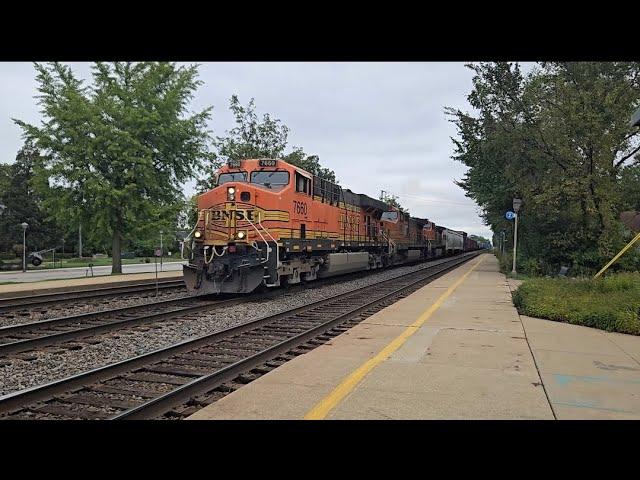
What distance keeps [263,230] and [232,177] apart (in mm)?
2686

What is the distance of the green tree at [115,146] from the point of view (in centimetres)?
2283

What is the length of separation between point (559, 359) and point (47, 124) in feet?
78.9

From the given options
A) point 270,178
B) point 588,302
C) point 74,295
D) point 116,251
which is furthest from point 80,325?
point 116,251

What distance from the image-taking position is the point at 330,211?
18141 millimetres

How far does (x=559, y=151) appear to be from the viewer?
1830 centimetres

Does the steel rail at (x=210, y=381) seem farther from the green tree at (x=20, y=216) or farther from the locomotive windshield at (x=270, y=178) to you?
the green tree at (x=20, y=216)

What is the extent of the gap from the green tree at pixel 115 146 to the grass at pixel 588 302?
58.1ft

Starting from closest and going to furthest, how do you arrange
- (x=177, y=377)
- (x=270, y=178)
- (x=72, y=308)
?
(x=177, y=377) < (x=72, y=308) < (x=270, y=178)

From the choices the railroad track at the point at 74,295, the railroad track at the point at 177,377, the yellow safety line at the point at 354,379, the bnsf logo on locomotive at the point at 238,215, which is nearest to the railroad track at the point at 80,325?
the railroad track at the point at 177,377

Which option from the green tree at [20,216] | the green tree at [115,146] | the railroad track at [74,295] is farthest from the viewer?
the green tree at [20,216]

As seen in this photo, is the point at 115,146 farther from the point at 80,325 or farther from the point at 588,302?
the point at 588,302

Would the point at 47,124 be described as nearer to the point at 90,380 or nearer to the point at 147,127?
the point at 147,127
